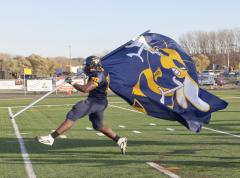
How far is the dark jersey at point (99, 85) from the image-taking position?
10.5m

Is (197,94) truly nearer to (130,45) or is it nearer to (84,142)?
(130,45)

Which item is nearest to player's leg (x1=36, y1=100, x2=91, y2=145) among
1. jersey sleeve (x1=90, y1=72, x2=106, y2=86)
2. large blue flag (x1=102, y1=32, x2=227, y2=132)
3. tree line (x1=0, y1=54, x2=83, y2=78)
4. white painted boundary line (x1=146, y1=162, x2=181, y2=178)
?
jersey sleeve (x1=90, y1=72, x2=106, y2=86)

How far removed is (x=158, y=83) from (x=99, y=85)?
183cm

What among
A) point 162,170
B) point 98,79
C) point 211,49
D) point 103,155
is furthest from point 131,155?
point 211,49

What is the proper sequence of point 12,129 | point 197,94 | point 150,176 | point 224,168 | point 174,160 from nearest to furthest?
point 150,176
point 224,168
point 174,160
point 197,94
point 12,129

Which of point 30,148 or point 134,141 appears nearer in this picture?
point 30,148

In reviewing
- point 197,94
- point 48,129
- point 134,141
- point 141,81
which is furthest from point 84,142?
point 48,129

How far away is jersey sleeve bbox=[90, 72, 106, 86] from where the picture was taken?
10.4 meters

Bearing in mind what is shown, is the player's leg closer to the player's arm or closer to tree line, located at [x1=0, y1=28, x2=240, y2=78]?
the player's arm

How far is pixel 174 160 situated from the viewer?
9.84 meters

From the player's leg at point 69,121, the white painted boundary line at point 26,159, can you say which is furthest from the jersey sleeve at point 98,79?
the white painted boundary line at point 26,159

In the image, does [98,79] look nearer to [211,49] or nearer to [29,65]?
[29,65]

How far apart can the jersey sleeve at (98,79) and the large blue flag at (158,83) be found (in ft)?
3.99

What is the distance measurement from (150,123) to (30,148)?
7113 mm
